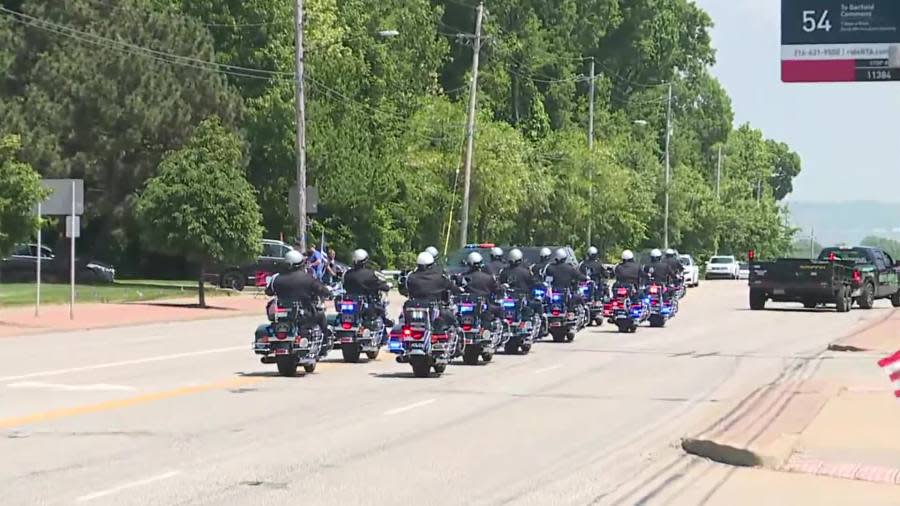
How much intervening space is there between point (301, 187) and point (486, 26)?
153 ft

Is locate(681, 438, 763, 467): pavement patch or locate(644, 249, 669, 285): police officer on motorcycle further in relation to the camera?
locate(644, 249, 669, 285): police officer on motorcycle

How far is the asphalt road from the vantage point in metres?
11.4

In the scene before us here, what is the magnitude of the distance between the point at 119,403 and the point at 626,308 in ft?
58.9

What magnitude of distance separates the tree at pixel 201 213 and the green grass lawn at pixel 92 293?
3.58 m

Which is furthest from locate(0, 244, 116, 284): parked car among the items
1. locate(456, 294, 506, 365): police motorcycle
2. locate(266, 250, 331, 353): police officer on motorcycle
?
locate(266, 250, 331, 353): police officer on motorcycle

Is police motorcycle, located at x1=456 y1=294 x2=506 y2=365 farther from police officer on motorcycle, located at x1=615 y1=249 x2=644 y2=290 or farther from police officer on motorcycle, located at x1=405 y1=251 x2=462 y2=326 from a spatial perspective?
police officer on motorcycle, located at x1=615 y1=249 x2=644 y2=290

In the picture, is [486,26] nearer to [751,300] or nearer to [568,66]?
[568,66]

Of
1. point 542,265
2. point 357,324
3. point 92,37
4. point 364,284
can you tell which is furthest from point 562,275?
point 92,37

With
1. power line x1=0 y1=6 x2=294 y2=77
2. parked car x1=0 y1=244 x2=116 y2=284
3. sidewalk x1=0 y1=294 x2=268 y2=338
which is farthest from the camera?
parked car x1=0 y1=244 x2=116 y2=284

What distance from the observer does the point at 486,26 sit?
88.6 meters

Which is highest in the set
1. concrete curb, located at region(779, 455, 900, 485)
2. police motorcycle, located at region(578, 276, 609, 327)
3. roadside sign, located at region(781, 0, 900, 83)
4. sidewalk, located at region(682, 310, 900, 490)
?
roadside sign, located at region(781, 0, 900, 83)

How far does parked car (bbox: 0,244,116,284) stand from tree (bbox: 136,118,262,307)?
14774 millimetres

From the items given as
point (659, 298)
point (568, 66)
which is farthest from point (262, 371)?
point (568, 66)

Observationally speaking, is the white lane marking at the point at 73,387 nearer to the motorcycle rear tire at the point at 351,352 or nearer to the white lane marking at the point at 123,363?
the white lane marking at the point at 123,363
